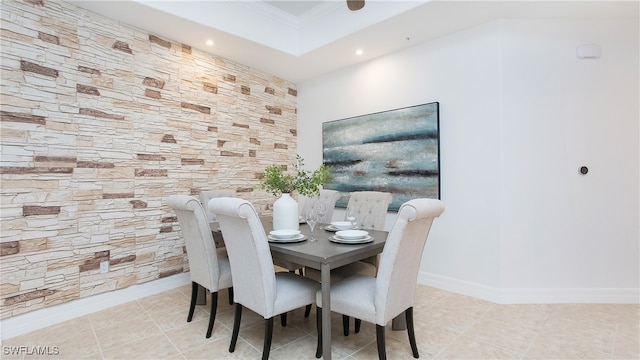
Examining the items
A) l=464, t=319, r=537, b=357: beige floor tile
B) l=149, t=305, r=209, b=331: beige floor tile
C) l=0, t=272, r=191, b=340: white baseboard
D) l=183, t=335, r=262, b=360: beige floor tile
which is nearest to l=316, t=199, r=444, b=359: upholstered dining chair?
l=183, t=335, r=262, b=360: beige floor tile

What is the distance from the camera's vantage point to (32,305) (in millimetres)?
2479

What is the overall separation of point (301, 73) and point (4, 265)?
369cm

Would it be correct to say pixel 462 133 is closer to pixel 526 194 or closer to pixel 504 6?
pixel 526 194

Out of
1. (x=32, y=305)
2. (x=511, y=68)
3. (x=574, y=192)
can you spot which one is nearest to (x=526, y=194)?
(x=574, y=192)

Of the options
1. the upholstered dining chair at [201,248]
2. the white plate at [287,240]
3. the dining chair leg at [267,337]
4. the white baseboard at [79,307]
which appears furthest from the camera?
the white baseboard at [79,307]

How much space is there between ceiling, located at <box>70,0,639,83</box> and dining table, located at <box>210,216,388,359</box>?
2129mm

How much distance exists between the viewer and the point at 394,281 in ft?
5.82

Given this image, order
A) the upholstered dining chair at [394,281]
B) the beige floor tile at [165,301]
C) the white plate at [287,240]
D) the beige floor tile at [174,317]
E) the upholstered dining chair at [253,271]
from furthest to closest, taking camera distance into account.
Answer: the beige floor tile at [165,301] → the beige floor tile at [174,317] → the white plate at [287,240] → the upholstered dining chair at [253,271] → the upholstered dining chair at [394,281]

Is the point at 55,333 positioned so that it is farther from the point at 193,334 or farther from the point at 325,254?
the point at 325,254

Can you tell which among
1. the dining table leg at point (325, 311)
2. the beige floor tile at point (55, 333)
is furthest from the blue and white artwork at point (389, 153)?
the beige floor tile at point (55, 333)

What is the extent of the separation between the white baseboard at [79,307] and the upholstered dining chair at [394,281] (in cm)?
208

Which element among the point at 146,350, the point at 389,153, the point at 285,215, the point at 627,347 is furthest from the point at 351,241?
the point at 627,347

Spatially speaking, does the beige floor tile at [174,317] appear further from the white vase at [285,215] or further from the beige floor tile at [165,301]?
the white vase at [285,215]

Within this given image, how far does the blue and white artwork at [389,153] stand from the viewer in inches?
132
